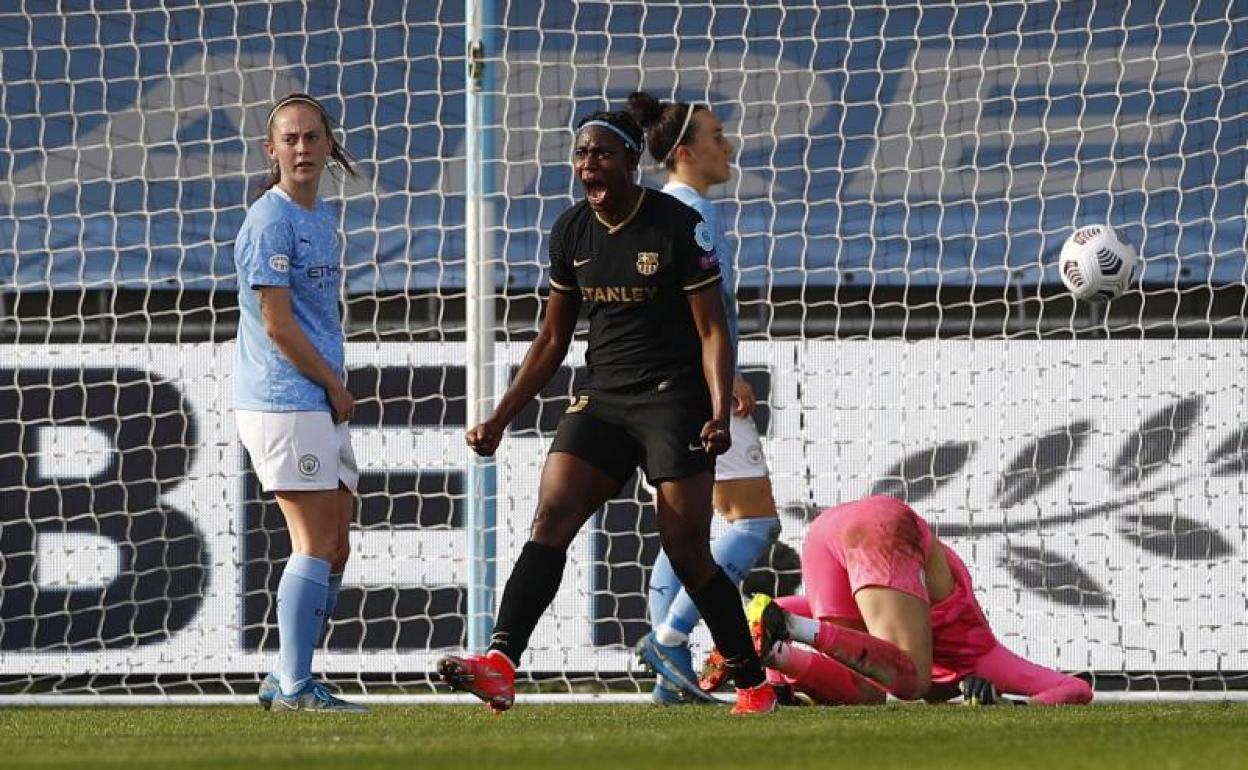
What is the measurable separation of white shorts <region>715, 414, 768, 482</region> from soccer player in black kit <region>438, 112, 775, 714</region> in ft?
3.33

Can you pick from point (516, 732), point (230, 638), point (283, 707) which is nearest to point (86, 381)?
point (230, 638)

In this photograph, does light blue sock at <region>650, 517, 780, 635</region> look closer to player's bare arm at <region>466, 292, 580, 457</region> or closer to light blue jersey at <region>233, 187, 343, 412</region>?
player's bare arm at <region>466, 292, 580, 457</region>

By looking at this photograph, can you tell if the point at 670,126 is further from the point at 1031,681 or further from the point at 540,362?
the point at 1031,681

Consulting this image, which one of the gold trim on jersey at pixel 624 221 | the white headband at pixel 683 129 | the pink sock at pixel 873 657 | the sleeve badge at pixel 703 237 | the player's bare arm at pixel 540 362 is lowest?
the pink sock at pixel 873 657

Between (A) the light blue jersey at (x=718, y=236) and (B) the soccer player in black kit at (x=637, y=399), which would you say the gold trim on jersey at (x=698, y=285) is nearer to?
(B) the soccer player in black kit at (x=637, y=399)

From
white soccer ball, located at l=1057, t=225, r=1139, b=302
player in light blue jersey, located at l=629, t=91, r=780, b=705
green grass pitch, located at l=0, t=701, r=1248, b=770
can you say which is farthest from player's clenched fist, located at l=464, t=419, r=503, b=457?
white soccer ball, located at l=1057, t=225, r=1139, b=302

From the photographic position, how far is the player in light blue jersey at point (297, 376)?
17.7ft

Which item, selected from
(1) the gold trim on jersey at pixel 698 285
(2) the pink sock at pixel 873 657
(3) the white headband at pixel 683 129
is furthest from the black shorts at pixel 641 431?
(3) the white headband at pixel 683 129

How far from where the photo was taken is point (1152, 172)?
856cm

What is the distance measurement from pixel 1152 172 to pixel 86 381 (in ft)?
14.9

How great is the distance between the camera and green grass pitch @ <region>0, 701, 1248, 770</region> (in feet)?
11.8

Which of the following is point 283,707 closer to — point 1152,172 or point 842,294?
point 842,294

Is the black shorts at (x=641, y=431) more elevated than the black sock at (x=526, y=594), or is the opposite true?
the black shorts at (x=641, y=431)

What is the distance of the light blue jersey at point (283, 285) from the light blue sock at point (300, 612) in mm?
441
